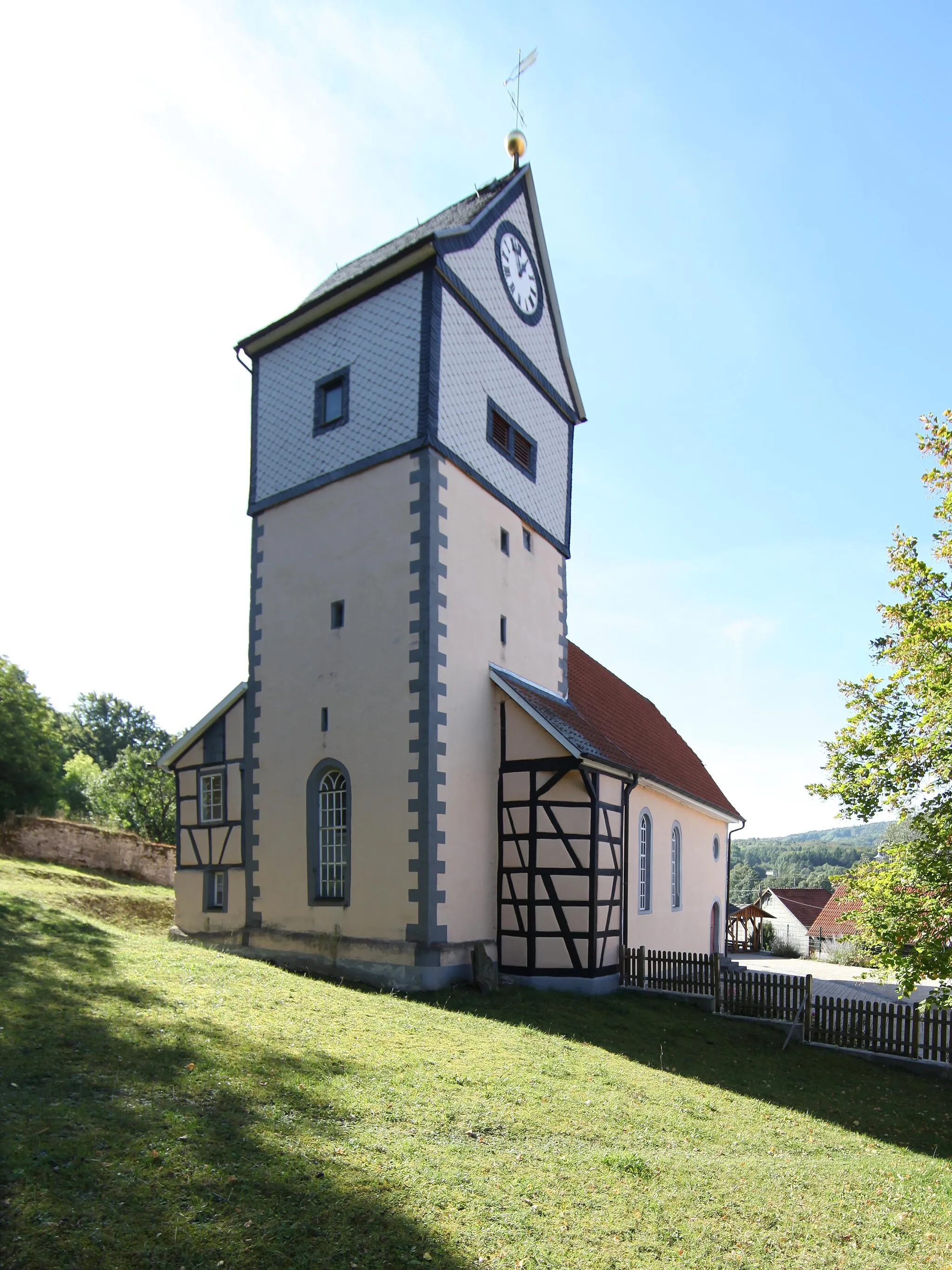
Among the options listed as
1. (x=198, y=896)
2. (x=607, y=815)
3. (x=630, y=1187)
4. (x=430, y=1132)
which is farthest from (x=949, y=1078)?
(x=198, y=896)

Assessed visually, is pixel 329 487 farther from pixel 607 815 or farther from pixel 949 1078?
pixel 949 1078

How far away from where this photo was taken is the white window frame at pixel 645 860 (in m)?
18.9

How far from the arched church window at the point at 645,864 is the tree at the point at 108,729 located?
61.6 m

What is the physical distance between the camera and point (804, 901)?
6044 centimetres

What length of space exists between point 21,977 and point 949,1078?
41.8 feet

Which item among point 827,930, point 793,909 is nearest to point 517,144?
point 827,930

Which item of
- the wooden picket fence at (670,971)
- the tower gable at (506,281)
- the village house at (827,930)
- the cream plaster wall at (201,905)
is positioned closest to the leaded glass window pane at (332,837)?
the cream plaster wall at (201,905)

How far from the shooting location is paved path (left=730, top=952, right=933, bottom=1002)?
2200 cm

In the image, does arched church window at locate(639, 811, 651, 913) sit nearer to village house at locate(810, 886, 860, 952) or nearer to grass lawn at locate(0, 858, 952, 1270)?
grass lawn at locate(0, 858, 952, 1270)

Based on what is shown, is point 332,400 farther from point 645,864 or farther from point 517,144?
point 645,864

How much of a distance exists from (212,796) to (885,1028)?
43.9ft

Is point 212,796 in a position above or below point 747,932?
above

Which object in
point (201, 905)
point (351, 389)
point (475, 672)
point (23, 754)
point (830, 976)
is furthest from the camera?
point (23, 754)

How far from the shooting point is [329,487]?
15.8m
